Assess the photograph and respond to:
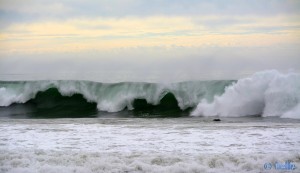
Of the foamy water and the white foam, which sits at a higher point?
the white foam

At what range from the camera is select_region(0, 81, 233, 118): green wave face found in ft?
57.6

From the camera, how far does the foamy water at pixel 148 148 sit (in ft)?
20.5

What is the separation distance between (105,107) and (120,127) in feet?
26.6

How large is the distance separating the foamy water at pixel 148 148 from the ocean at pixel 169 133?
0.02 meters

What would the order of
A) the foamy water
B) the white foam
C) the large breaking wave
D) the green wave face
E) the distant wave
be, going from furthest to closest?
the white foam
the green wave face
the large breaking wave
the distant wave
the foamy water

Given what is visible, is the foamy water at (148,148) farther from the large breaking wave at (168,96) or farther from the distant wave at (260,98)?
the large breaking wave at (168,96)

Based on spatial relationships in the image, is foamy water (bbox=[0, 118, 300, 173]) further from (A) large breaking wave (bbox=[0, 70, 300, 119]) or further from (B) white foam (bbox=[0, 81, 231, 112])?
(B) white foam (bbox=[0, 81, 231, 112])

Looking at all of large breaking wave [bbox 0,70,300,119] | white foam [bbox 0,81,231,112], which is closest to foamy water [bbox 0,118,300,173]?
large breaking wave [bbox 0,70,300,119]

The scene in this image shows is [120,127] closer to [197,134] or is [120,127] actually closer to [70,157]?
[197,134]

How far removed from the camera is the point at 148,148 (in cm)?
753

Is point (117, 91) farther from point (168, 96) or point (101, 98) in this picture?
point (168, 96)

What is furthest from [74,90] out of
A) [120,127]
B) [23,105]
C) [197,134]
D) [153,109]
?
[197,134]

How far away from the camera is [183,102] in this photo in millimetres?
18328

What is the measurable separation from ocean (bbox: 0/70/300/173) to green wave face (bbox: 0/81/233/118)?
52mm
